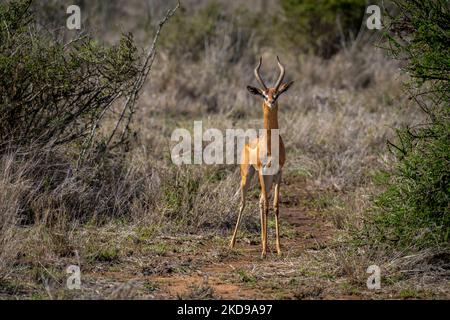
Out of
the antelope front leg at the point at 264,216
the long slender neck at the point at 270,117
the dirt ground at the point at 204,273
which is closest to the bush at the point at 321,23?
the dirt ground at the point at 204,273

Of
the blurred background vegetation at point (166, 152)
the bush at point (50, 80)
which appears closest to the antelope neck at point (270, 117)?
the blurred background vegetation at point (166, 152)

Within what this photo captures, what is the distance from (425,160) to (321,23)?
11.0 m

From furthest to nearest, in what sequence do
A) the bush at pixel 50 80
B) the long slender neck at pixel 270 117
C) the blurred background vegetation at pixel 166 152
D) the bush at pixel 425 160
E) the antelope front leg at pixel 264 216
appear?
the bush at pixel 50 80 < the long slender neck at pixel 270 117 < the antelope front leg at pixel 264 216 < the blurred background vegetation at pixel 166 152 < the bush at pixel 425 160

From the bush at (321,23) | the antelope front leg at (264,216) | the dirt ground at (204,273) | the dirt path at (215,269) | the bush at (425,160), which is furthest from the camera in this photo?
the bush at (321,23)

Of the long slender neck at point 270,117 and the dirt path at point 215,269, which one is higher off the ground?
the long slender neck at point 270,117

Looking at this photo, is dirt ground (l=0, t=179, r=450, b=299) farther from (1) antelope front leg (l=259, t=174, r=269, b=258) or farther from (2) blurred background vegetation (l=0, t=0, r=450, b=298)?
(2) blurred background vegetation (l=0, t=0, r=450, b=298)

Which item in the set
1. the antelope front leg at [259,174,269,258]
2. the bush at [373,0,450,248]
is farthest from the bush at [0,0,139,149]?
the bush at [373,0,450,248]

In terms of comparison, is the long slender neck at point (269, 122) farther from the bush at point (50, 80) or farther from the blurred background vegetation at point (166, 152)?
the bush at point (50, 80)

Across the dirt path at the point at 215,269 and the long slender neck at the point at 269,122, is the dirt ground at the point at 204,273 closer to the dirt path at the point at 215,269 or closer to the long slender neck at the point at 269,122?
the dirt path at the point at 215,269

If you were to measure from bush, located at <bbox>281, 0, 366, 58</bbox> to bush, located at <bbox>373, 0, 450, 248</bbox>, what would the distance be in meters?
10.0

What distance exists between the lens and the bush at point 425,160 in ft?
23.3

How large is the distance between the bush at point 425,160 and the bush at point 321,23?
396 inches

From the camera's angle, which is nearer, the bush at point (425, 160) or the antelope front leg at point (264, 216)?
the bush at point (425, 160)

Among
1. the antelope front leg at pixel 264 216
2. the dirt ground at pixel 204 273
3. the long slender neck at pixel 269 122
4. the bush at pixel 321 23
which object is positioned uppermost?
the bush at pixel 321 23
